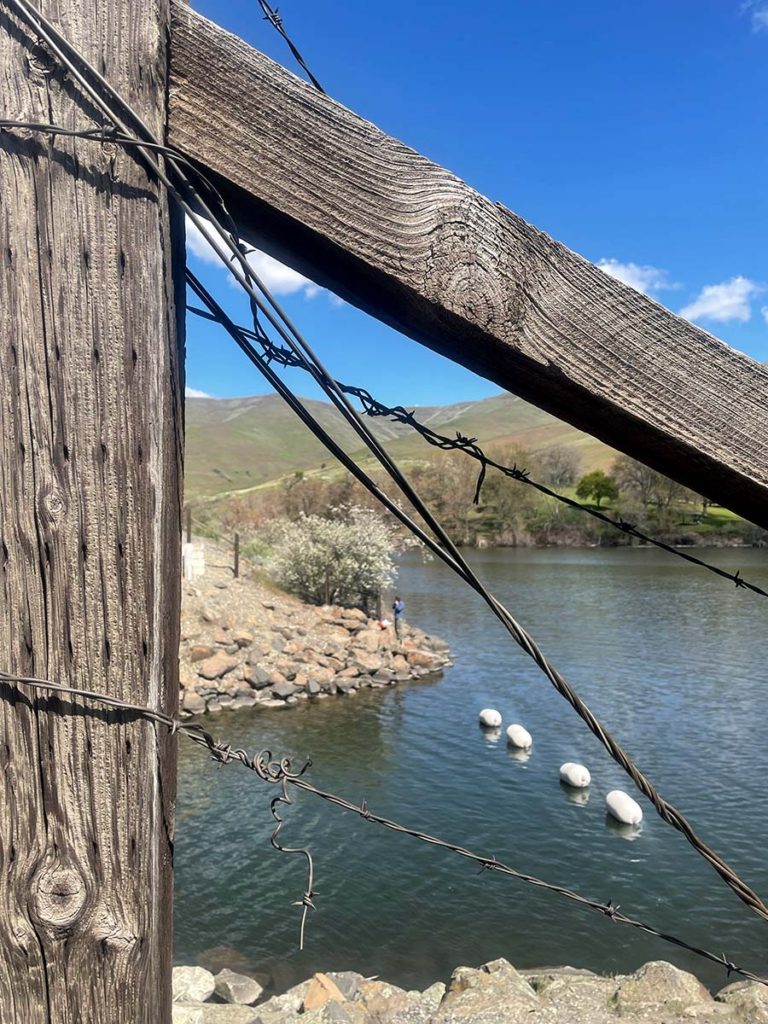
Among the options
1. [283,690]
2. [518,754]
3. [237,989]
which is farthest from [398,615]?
[237,989]

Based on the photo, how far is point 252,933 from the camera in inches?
320

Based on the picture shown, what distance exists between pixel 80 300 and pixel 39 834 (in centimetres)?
79

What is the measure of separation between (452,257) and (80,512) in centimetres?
66

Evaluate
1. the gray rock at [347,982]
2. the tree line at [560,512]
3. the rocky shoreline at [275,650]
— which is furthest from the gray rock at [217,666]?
the tree line at [560,512]

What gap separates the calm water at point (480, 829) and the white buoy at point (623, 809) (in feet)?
0.74

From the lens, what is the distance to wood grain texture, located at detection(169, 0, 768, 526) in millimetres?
1146

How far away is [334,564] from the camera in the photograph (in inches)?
983

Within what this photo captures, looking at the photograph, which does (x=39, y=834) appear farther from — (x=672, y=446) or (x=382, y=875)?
(x=382, y=875)

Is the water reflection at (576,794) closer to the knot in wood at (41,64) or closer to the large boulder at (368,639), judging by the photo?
the large boulder at (368,639)

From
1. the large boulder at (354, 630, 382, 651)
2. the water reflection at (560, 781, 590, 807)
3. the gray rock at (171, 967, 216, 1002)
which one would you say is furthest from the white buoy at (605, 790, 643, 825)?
the large boulder at (354, 630, 382, 651)

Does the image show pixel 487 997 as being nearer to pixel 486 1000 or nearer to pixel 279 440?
pixel 486 1000

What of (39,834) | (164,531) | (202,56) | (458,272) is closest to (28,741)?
(39,834)

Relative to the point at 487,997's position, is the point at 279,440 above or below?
above

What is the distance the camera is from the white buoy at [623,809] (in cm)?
1077
